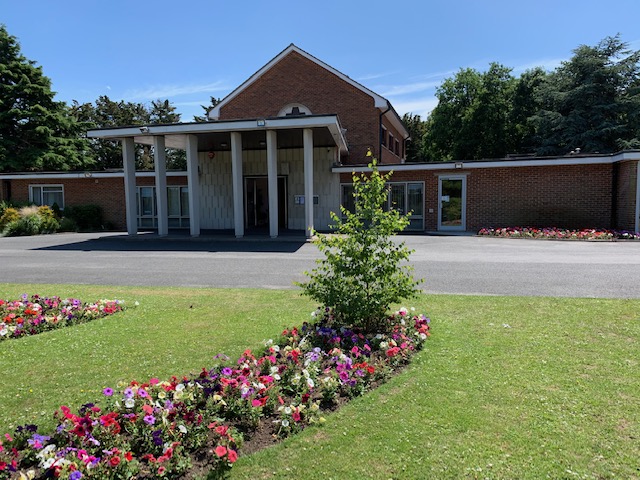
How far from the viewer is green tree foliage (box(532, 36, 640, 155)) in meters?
32.0

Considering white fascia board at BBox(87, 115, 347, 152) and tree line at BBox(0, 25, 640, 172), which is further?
tree line at BBox(0, 25, 640, 172)

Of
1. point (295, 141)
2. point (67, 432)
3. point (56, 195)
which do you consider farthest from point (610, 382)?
point (56, 195)

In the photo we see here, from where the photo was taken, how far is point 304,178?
21125mm

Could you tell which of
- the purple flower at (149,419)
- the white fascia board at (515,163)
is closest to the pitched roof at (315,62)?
the white fascia board at (515,163)

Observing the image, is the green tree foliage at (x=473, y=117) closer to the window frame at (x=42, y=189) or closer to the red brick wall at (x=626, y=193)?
the red brick wall at (x=626, y=193)

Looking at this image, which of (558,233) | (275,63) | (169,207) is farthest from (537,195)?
(169,207)

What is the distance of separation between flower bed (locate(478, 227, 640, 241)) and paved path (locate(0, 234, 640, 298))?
1.15 m

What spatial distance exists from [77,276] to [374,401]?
8.79m

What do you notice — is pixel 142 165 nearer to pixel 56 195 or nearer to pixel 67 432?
pixel 56 195

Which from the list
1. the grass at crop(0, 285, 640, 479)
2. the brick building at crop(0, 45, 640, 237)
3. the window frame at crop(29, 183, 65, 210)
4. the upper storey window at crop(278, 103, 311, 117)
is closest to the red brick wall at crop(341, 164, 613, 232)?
the brick building at crop(0, 45, 640, 237)

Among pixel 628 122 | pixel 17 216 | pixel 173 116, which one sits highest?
pixel 173 116

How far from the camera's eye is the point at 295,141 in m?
21.0

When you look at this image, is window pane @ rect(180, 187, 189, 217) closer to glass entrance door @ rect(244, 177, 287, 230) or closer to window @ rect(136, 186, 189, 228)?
window @ rect(136, 186, 189, 228)

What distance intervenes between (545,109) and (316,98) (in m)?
22.2
